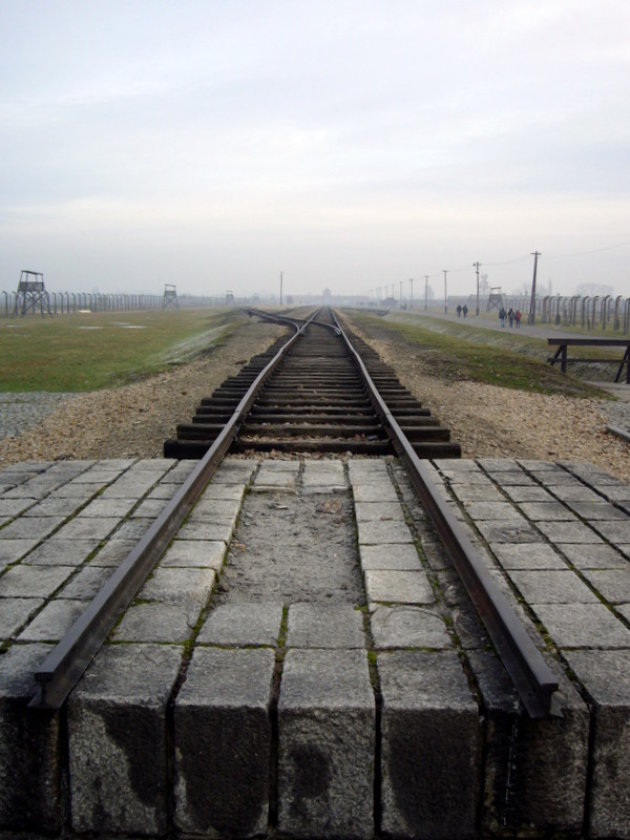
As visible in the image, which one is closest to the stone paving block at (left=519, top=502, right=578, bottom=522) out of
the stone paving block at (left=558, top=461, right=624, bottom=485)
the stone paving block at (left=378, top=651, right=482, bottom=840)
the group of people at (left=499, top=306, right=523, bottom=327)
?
the stone paving block at (left=558, top=461, right=624, bottom=485)

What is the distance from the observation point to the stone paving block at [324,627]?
255 cm

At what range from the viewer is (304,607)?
9.49 feet

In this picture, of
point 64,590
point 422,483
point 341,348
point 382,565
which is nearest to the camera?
point 64,590

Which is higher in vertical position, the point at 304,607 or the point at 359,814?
the point at 304,607

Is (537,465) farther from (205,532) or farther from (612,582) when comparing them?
(205,532)

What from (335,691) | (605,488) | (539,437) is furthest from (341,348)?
(335,691)

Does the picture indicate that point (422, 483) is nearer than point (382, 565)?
No

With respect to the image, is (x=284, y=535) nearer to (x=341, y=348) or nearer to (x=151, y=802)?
(x=151, y=802)

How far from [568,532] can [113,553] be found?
7.46ft

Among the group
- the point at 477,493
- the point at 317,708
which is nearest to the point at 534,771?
the point at 317,708

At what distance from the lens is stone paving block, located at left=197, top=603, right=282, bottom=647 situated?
258 cm

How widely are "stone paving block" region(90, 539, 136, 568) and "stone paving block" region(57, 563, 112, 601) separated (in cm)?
5

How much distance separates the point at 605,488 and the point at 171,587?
2856 mm

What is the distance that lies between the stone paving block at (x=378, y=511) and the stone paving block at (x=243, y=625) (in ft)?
3.85
